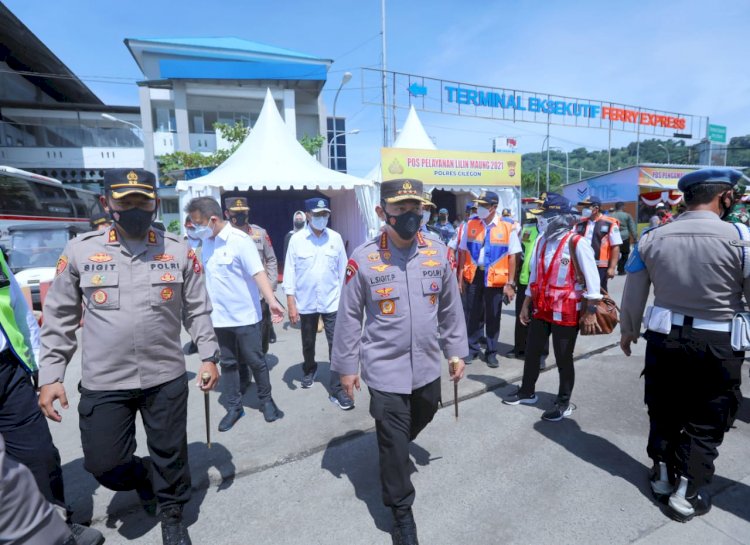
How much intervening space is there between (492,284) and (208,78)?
26.4m

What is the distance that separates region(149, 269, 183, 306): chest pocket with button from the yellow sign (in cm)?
1855

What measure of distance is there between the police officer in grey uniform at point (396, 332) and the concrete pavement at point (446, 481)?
501mm

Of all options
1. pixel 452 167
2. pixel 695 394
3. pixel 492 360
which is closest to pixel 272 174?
pixel 452 167

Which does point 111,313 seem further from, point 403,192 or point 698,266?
point 698,266

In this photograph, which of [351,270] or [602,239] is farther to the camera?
[602,239]

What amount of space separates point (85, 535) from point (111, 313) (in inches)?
51.4

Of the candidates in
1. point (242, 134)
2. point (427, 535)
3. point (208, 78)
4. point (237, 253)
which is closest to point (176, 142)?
point (208, 78)

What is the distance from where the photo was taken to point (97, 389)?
226cm

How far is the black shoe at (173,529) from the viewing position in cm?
235

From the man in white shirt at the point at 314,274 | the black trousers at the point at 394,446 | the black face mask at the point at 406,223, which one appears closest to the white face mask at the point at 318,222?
the man in white shirt at the point at 314,274

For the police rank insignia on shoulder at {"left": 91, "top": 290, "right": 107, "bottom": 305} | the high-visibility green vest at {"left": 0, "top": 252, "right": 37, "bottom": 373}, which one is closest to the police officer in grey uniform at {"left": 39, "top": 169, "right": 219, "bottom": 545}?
the police rank insignia on shoulder at {"left": 91, "top": 290, "right": 107, "bottom": 305}

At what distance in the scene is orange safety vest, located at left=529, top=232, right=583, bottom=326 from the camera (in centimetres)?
357

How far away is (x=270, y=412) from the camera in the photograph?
3.92 m

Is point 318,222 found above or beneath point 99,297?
above
